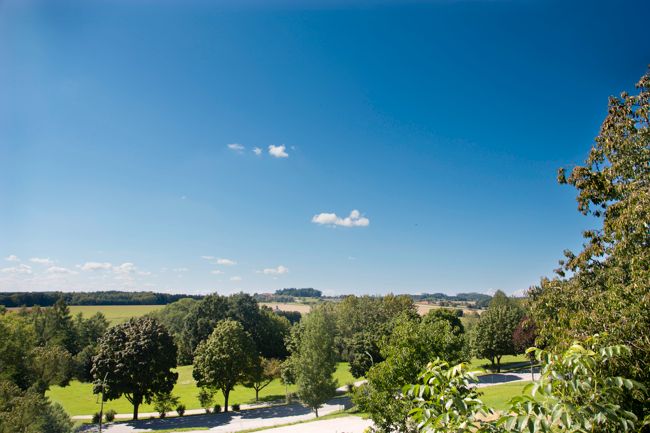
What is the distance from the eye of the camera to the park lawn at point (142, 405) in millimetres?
48094

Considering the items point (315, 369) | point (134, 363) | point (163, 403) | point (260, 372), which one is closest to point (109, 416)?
point (163, 403)

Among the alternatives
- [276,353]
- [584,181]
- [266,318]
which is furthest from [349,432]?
[266,318]

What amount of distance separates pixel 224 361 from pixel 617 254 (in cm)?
4223

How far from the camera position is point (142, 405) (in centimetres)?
5125

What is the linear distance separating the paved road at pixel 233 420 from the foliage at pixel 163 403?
1.42m

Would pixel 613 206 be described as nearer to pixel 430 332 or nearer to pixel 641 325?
pixel 641 325

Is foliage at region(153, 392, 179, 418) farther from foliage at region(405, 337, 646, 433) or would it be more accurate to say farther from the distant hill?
the distant hill

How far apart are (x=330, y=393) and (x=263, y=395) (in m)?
22.3

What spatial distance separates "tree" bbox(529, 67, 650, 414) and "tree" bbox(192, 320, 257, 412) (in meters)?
37.5

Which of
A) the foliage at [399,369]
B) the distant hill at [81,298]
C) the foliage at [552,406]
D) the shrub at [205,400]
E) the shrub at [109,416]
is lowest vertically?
the shrub at [109,416]

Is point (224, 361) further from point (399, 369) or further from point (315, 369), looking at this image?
point (399, 369)

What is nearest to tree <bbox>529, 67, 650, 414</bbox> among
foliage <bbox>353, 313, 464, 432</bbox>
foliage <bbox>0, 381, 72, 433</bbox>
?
foliage <bbox>353, 313, 464, 432</bbox>

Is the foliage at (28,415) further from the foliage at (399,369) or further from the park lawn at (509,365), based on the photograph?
the park lawn at (509,365)

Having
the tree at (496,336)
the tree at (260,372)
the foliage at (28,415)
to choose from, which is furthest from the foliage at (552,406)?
the tree at (496,336)
